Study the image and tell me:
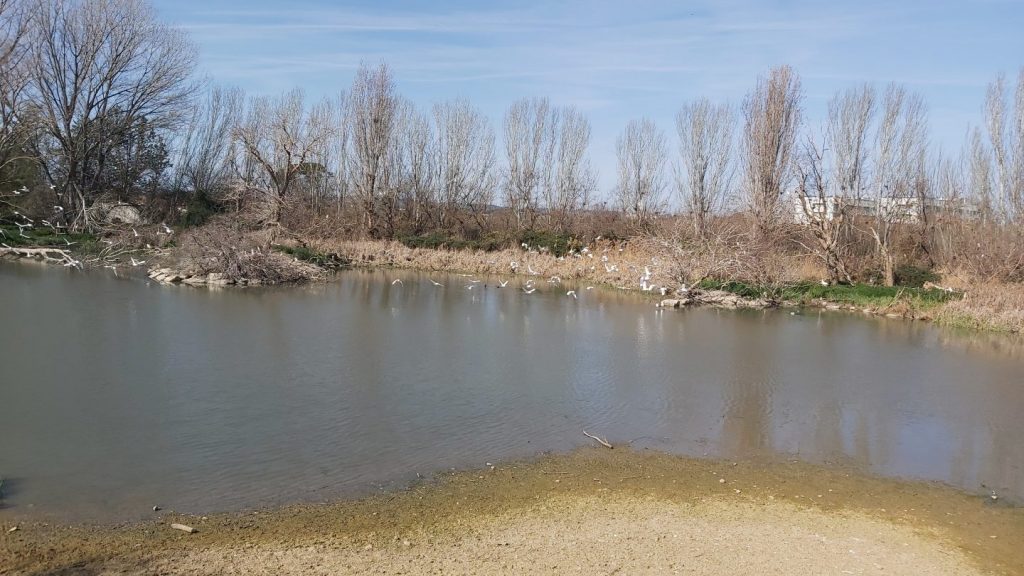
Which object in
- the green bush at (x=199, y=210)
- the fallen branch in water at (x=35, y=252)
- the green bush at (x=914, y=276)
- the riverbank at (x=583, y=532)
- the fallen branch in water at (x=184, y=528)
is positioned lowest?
the riverbank at (x=583, y=532)

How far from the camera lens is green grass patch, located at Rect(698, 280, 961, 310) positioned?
1850cm

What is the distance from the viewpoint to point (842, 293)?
1964cm

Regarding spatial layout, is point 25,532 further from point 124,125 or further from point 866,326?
point 124,125

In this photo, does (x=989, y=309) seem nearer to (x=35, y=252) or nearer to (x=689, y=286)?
(x=689, y=286)

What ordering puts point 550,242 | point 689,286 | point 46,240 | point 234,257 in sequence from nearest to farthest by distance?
point 234,257
point 689,286
point 46,240
point 550,242

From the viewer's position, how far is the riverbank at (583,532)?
4.23 m

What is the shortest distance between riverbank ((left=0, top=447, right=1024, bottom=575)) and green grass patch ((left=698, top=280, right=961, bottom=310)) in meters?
13.2

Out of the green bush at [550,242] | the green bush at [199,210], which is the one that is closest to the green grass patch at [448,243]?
the green bush at [550,242]

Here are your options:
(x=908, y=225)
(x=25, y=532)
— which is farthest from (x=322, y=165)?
(x=25, y=532)

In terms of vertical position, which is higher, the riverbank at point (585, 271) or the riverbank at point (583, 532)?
the riverbank at point (585, 271)

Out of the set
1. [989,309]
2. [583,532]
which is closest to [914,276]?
[989,309]

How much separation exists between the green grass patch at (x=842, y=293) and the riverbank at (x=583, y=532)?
13165mm

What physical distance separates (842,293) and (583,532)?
1720 centimetres

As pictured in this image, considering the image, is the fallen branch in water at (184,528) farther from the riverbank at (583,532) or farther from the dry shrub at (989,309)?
the dry shrub at (989,309)
